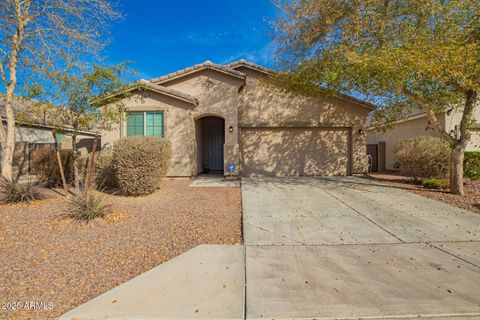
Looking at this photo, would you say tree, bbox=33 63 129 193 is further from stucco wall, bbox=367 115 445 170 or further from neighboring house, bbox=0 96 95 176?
stucco wall, bbox=367 115 445 170

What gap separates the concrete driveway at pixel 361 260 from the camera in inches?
102

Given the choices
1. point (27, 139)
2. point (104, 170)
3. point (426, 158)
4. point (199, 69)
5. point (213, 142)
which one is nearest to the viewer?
point (104, 170)

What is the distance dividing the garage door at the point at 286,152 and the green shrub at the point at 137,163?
5.42m

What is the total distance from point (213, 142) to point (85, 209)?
8.93m

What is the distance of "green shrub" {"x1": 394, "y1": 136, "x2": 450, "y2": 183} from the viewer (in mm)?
9438

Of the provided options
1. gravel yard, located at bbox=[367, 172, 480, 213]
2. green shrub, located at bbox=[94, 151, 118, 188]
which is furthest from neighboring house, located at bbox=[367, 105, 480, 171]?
green shrub, located at bbox=[94, 151, 118, 188]

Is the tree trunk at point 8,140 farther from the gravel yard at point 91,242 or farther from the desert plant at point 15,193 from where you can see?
the gravel yard at point 91,242

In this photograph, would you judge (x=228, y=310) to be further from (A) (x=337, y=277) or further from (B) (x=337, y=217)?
(B) (x=337, y=217)

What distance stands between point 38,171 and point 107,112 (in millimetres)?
4229

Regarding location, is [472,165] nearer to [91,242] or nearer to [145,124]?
[91,242]

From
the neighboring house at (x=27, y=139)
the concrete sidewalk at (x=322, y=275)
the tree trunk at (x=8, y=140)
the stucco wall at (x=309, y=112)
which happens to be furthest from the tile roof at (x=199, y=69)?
the concrete sidewalk at (x=322, y=275)

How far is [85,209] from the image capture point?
16.9ft

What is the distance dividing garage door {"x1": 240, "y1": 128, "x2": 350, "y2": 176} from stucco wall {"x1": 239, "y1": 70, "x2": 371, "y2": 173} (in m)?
0.54

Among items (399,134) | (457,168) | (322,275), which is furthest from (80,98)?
(399,134)
